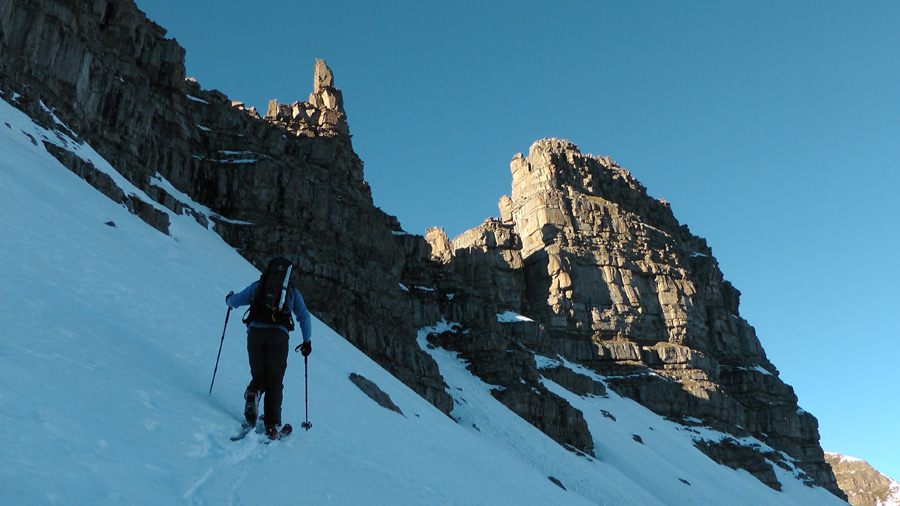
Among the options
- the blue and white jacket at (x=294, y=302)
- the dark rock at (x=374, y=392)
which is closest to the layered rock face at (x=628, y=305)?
the dark rock at (x=374, y=392)

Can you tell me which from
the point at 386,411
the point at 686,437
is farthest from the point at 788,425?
the point at 386,411

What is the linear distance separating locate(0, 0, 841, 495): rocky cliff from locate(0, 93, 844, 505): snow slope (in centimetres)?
1643

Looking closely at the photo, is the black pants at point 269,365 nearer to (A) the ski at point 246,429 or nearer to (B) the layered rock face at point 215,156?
(A) the ski at point 246,429

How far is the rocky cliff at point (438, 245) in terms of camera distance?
159 ft

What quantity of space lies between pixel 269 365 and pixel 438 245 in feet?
346

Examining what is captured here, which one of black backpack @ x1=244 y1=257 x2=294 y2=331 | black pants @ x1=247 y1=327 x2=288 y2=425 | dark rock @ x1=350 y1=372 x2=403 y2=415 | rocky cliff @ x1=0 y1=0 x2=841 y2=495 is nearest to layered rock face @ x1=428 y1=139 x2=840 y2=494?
rocky cliff @ x1=0 y1=0 x2=841 y2=495

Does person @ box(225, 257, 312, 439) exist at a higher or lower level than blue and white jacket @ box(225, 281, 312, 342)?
lower

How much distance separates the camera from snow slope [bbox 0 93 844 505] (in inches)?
254

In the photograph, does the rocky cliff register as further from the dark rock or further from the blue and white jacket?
the blue and white jacket

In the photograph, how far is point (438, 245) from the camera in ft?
379

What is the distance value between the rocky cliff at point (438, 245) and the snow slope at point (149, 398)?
1643cm

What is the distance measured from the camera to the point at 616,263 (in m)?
115

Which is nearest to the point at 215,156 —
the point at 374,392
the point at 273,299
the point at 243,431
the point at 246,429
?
the point at 374,392

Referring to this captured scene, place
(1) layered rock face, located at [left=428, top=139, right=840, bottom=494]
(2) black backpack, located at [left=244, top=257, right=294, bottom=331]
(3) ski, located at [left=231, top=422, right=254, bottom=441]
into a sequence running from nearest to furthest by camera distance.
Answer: (3) ski, located at [left=231, top=422, right=254, bottom=441]
(2) black backpack, located at [left=244, top=257, right=294, bottom=331]
(1) layered rock face, located at [left=428, top=139, right=840, bottom=494]
